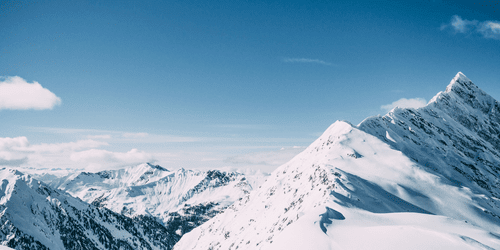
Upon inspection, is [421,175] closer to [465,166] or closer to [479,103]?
[465,166]

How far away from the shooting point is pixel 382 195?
63.6 metres

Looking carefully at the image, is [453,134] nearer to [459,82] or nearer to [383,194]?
[459,82]

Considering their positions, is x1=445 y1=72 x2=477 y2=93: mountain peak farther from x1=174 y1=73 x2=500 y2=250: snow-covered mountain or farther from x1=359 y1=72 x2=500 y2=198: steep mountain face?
x1=174 y1=73 x2=500 y2=250: snow-covered mountain

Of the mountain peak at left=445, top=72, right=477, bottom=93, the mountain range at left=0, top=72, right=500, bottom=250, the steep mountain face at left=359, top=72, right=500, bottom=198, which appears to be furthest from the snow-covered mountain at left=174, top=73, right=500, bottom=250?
the mountain peak at left=445, top=72, right=477, bottom=93

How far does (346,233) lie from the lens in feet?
124

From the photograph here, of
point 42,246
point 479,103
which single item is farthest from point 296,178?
point 42,246

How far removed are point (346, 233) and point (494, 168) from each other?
12255cm

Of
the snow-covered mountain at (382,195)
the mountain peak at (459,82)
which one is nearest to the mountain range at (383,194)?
the snow-covered mountain at (382,195)

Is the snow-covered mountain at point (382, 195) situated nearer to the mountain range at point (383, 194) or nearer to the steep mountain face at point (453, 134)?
the mountain range at point (383, 194)

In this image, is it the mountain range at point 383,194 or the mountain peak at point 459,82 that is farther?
the mountain peak at point 459,82

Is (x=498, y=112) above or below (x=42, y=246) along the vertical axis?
above

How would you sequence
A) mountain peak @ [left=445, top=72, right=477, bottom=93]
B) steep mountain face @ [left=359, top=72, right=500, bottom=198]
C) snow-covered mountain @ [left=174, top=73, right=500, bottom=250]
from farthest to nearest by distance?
mountain peak @ [left=445, top=72, right=477, bottom=93] < steep mountain face @ [left=359, top=72, right=500, bottom=198] < snow-covered mountain @ [left=174, top=73, right=500, bottom=250]

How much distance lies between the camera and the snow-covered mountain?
37.4 metres

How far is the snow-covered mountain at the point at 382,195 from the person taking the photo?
37.4 meters
